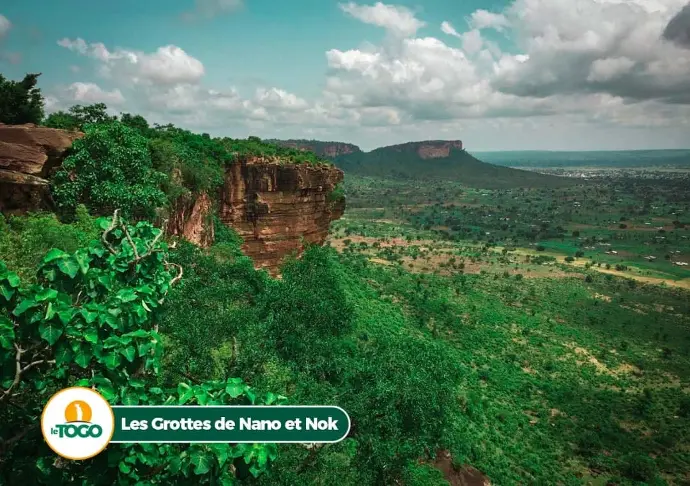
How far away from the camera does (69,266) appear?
15.2 ft

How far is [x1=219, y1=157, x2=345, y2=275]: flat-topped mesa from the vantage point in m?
28.1

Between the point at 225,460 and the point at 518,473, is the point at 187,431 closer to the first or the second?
the point at 225,460

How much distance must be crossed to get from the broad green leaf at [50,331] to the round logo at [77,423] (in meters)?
0.53

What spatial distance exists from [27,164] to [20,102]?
313 inches

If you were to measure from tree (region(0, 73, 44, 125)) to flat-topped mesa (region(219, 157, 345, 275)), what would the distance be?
10.1 metres

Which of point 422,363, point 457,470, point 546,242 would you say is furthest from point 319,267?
point 546,242

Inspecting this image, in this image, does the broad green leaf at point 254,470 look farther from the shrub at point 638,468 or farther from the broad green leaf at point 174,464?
the shrub at point 638,468

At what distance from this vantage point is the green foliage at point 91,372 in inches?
161

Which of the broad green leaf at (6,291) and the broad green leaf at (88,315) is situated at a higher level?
the broad green leaf at (6,291)

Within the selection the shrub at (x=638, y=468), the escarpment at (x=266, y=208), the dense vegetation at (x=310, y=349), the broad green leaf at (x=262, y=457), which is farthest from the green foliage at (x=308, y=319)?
the shrub at (x=638, y=468)

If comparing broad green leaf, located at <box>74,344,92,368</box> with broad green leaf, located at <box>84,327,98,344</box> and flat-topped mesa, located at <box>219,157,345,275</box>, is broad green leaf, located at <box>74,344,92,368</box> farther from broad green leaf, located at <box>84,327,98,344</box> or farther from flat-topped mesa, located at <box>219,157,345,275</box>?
flat-topped mesa, located at <box>219,157,345,275</box>

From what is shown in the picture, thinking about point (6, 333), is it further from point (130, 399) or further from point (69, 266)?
point (130, 399)

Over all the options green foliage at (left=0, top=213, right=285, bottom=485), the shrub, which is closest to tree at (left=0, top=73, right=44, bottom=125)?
green foliage at (left=0, top=213, right=285, bottom=485)

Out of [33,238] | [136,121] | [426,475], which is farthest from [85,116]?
[426,475]
